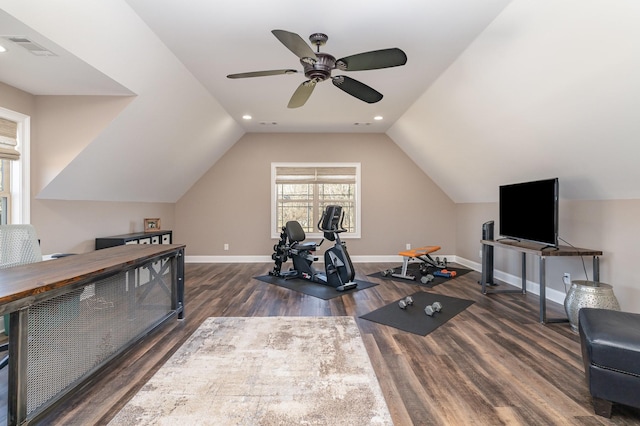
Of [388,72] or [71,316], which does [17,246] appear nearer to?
[71,316]

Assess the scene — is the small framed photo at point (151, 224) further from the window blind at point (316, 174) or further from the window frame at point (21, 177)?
the window blind at point (316, 174)

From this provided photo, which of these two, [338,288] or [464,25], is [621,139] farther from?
[338,288]

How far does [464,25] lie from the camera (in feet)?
8.55

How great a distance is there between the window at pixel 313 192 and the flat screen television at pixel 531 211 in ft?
9.65

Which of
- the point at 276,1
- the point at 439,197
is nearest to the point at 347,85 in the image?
the point at 276,1

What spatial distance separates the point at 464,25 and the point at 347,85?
112cm

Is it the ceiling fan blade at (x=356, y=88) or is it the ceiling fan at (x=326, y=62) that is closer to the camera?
the ceiling fan at (x=326, y=62)

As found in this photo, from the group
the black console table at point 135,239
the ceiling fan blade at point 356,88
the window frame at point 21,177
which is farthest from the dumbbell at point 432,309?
the window frame at point 21,177

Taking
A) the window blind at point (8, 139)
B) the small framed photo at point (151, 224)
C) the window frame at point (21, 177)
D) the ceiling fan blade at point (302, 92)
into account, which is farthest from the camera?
the small framed photo at point (151, 224)

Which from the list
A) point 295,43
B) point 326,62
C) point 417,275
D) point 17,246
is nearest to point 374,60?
point 326,62

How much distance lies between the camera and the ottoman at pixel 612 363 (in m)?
1.61

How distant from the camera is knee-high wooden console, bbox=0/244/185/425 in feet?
4.83

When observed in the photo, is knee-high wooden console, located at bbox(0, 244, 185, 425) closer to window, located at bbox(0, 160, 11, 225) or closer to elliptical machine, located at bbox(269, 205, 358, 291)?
window, located at bbox(0, 160, 11, 225)

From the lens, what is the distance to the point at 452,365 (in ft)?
7.39
